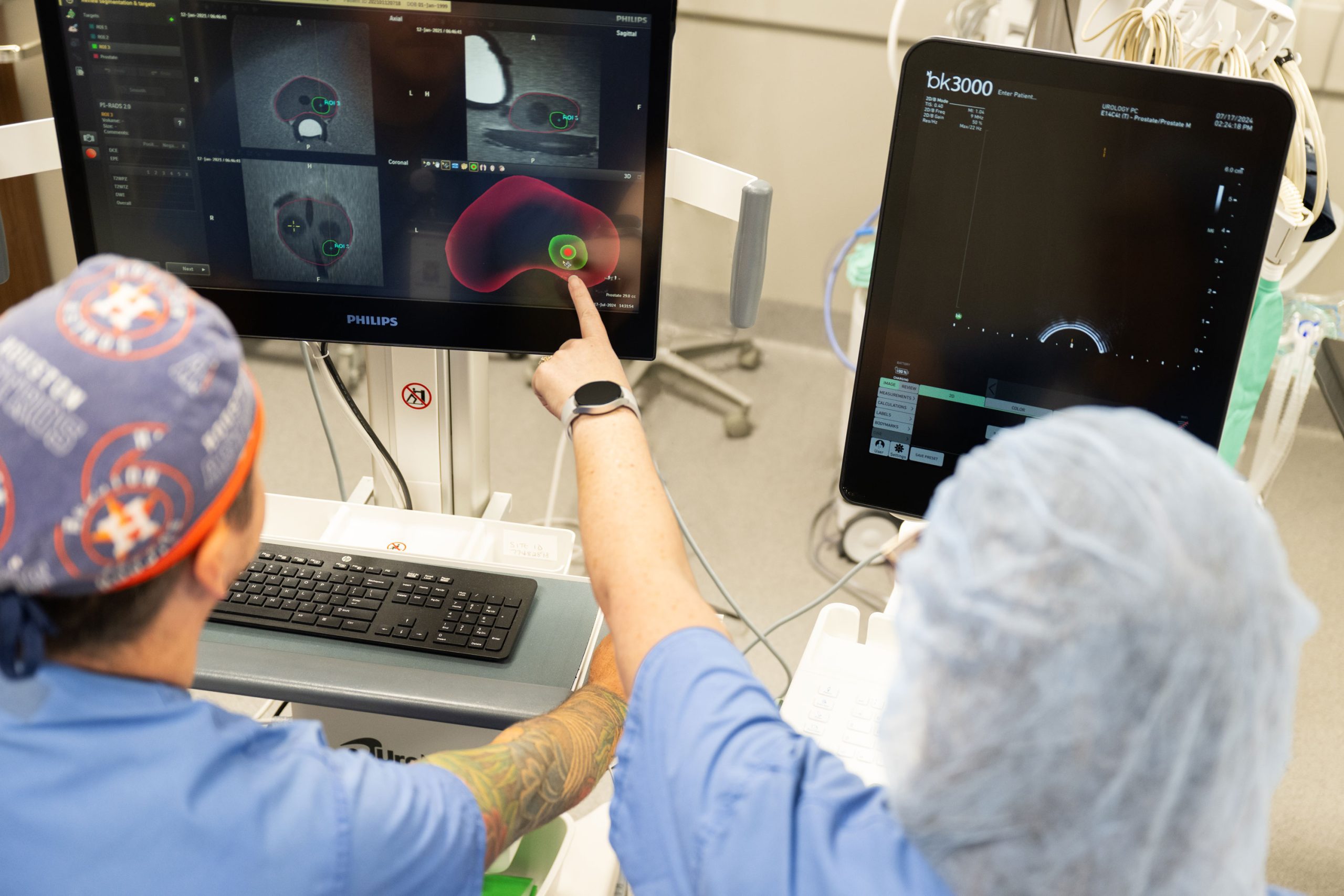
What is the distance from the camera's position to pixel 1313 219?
1.29 metres

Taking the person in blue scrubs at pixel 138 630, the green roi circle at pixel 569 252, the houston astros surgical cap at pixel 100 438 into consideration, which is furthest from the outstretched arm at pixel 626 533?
the houston astros surgical cap at pixel 100 438

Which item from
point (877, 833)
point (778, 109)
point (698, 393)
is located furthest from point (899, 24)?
point (877, 833)

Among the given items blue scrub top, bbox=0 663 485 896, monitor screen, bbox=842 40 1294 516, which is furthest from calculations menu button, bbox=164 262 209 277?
monitor screen, bbox=842 40 1294 516

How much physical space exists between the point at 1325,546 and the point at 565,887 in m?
2.18

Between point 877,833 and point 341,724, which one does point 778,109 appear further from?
point 877,833

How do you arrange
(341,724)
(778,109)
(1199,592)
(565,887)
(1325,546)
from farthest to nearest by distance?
(778,109) → (1325,546) → (341,724) → (565,887) → (1199,592)

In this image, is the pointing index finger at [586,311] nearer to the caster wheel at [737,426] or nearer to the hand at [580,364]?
the hand at [580,364]

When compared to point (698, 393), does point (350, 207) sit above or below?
above

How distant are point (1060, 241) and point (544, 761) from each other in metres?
0.70

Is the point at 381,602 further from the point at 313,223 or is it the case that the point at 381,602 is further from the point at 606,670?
the point at 313,223

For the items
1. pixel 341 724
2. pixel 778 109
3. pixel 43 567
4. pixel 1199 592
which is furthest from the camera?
pixel 778 109

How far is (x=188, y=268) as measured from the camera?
130cm

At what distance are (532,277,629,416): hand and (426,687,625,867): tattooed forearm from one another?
31cm

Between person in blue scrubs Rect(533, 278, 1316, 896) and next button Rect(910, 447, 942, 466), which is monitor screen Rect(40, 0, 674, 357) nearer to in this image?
next button Rect(910, 447, 942, 466)
